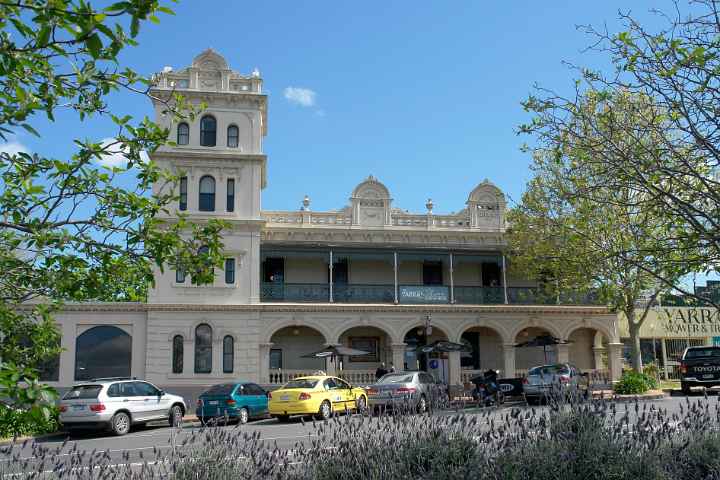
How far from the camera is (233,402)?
2128 centimetres

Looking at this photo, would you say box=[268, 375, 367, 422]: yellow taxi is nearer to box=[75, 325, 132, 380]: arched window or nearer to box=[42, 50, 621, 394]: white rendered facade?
box=[42, 50, 621, 394]: white rendered facade

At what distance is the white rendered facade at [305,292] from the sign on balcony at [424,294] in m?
0.05

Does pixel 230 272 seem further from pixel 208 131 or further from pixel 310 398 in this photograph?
pixel 310 398

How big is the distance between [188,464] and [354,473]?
1.63 m

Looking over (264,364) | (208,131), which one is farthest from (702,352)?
(208,131)

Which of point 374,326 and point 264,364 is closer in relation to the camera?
point 264,364

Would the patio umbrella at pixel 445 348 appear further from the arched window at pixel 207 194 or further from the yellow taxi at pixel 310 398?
the arched window at pixel 207 194

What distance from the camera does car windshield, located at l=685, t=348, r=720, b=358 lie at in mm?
26717

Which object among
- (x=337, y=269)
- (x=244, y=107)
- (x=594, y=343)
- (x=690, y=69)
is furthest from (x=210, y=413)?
(x=594, y=343)

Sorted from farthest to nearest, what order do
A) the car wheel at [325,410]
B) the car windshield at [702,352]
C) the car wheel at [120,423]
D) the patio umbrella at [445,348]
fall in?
the patio umbrella at [445,348], the car windshield at [702,352], the car wheel at [325,410], the car wheel at [120,423]

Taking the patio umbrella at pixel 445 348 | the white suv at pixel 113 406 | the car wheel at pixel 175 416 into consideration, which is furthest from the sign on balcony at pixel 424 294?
the white suv at pixel 113 406

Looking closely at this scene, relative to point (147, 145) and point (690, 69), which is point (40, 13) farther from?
point (690, 69)

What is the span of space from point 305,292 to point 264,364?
3.67 m

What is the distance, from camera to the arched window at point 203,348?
28281mm
